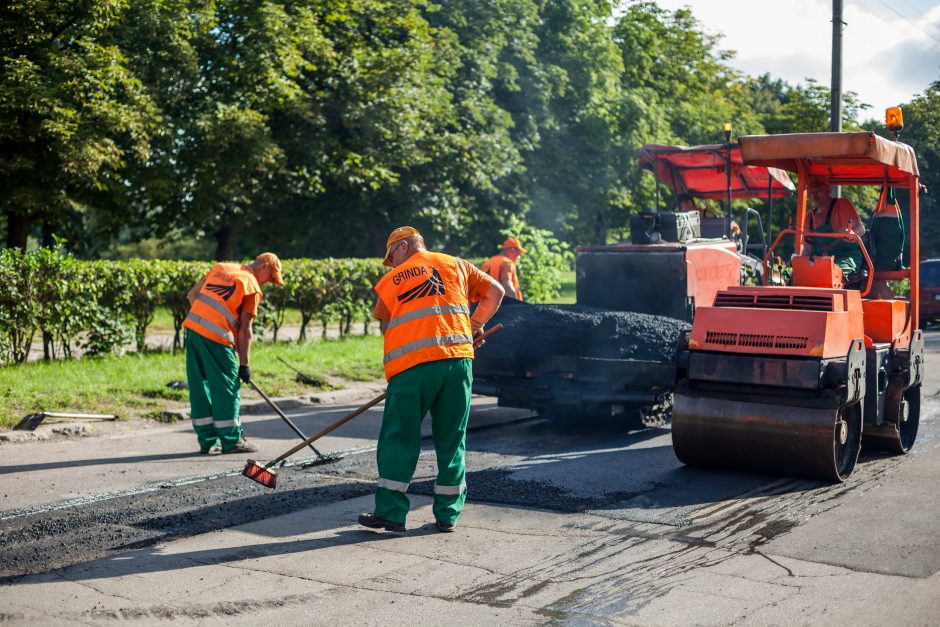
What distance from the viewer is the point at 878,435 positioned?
8.38 meters

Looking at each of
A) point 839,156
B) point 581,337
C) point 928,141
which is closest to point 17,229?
point 581,337

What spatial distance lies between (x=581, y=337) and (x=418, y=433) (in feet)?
11.1

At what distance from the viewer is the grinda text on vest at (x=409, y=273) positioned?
6121 millimetres

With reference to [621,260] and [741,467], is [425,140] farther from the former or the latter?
[741,467]

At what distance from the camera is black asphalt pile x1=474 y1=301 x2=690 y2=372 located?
29.8ft

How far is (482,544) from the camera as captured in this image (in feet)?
18.7

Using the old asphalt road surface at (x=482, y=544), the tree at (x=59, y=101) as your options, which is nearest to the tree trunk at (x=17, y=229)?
the tree at (x=59, y=101)

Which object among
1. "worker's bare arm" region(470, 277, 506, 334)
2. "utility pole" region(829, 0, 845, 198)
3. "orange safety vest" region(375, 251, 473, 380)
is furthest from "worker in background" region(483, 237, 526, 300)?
"utility pole" region(829, 0, 845, 198)

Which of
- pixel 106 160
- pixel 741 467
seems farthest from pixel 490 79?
A: pixel 741 467

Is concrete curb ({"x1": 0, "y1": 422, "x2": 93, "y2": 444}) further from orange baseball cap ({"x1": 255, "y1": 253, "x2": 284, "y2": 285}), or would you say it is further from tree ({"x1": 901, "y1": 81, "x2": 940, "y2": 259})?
tree ({"x1": 901, "y1": 81, "x2": 940, "y2": 259})

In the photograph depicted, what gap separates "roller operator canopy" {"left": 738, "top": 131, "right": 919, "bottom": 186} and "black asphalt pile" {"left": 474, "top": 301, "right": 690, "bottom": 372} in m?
1.76

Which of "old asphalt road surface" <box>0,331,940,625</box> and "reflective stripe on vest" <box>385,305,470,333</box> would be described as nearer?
"old asphalt road surface" <box>0,331,940,625</box>

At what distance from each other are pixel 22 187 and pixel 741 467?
41.5ft

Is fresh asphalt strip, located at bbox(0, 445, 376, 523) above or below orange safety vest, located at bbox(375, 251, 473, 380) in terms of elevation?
below
